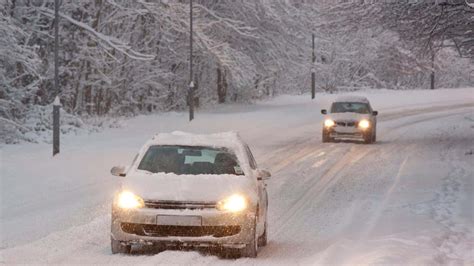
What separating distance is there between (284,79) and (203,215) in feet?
147

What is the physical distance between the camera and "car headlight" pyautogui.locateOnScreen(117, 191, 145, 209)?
9039mm

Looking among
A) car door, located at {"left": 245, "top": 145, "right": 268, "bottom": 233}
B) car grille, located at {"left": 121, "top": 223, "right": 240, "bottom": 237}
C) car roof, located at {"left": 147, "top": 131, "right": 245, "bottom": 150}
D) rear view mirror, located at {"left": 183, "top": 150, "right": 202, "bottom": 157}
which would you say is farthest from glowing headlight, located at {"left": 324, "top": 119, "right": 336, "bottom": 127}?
car grille, located at {"left": 121, "top": 223, "right": 240, "bottom": 237}

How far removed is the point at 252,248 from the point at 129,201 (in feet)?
5.01

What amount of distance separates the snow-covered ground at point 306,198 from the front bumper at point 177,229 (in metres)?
0.20

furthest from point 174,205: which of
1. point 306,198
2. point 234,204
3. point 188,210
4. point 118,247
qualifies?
point 306,198

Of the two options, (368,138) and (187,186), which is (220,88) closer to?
(368,138)

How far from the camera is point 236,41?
151ft

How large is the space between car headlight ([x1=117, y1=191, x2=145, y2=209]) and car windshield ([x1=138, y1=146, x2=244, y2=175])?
31.9 inches

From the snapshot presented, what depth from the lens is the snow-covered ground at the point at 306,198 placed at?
9562 mm

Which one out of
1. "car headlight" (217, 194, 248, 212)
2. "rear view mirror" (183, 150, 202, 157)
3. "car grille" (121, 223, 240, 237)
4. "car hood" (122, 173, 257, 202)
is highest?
"rear view mirror" (183, 150, 202, 157)

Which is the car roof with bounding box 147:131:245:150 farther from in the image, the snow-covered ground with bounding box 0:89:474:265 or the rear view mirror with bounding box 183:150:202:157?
the snow-covered ground with bounding box 0:89:474:265

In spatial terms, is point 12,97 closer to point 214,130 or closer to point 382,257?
point 214,130

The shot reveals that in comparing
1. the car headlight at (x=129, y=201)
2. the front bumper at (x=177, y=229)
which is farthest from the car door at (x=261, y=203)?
the car headlight at (x=129, y=201)

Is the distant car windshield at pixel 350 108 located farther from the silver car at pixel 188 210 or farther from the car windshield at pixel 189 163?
the silver car at pixel 188 210
